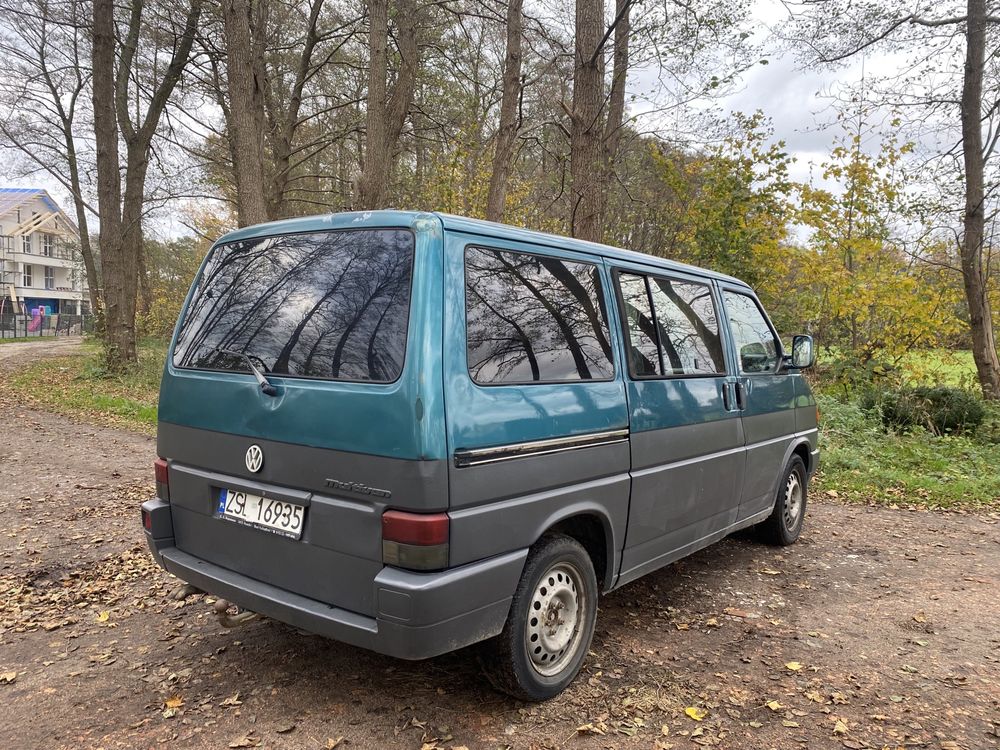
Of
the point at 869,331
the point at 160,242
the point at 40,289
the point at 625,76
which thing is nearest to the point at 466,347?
the point at 625,76

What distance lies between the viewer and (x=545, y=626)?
3.03 m

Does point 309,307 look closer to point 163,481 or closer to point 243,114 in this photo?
point 163,481

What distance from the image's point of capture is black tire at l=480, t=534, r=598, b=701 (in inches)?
112

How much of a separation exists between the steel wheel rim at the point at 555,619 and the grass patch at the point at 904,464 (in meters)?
5.34

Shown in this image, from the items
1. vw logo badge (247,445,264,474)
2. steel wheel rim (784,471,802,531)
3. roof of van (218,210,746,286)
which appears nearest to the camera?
roof of van (218,210,746,286)

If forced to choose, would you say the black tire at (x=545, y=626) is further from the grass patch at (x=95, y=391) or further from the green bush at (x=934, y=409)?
the green bush at (x=934, y=409)

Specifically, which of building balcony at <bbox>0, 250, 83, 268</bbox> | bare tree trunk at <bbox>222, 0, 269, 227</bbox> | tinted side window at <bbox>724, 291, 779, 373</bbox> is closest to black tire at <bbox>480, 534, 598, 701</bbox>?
tinted side window at <bbox>724, 291, 779, 373</bbox>

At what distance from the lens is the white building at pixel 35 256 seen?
2078 inches

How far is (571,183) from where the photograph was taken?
371 inches

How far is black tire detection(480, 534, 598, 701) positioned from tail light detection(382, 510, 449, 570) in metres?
0.52

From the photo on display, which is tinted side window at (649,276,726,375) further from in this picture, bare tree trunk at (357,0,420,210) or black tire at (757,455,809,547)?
bare tree trunk at (357,0,420,210)

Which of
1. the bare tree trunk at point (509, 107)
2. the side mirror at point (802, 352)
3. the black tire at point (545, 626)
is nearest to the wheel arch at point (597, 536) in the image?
the black tire at point (545, 626)

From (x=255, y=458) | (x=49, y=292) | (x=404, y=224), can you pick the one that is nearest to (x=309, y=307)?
(x=404, y=224)

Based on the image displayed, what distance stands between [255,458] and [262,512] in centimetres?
23
